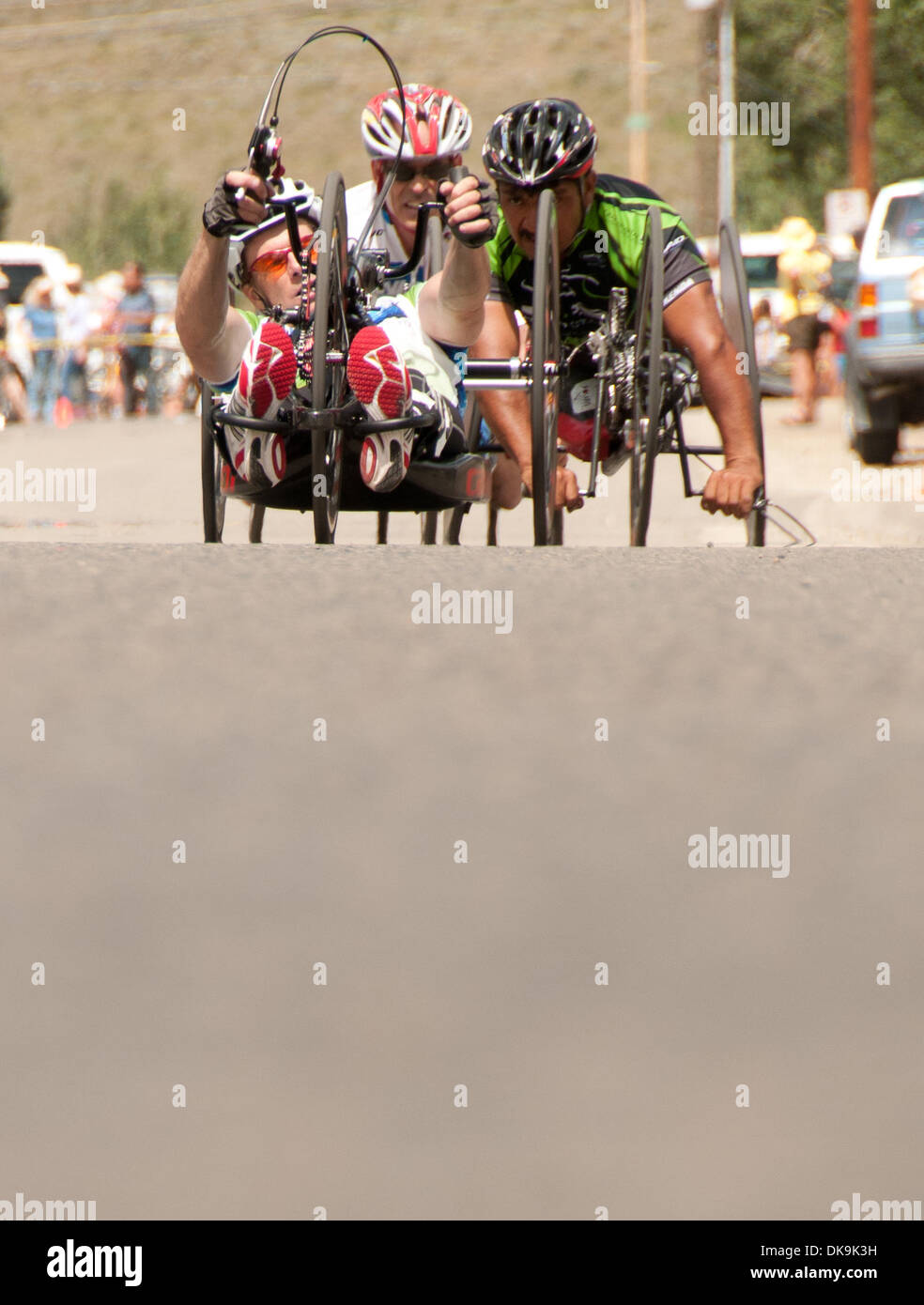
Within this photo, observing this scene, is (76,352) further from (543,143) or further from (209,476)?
(543,143)

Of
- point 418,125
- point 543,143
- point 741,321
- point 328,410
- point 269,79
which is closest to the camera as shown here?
point 328,410

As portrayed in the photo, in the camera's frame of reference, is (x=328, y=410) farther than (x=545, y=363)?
No

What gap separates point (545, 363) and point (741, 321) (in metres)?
0.73

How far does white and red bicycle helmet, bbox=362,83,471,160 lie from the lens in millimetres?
5809

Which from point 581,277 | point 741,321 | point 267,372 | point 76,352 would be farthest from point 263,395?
point 76,352

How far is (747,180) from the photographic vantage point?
2616 inches

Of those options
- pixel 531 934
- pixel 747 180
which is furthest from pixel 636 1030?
pixel 747 180

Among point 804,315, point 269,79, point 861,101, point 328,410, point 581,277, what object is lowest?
point 804,315

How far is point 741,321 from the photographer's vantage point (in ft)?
19.5

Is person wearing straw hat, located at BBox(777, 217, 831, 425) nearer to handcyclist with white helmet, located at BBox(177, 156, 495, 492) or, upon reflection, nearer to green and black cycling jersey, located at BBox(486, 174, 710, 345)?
green and black cycling jersey, located at BBox(486, 174, 710, 345)

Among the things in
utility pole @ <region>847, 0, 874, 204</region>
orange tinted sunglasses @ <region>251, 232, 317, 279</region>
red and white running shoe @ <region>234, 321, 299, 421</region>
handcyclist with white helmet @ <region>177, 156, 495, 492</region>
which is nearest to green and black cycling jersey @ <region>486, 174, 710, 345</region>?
handcyclist with white helmet @ <region>177, 156, 495, 492</region>

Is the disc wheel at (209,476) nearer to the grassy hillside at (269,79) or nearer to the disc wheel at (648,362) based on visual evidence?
the disc wheel at (648,362)

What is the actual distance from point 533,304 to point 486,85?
352 feet

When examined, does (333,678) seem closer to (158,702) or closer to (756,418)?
(158,702)
